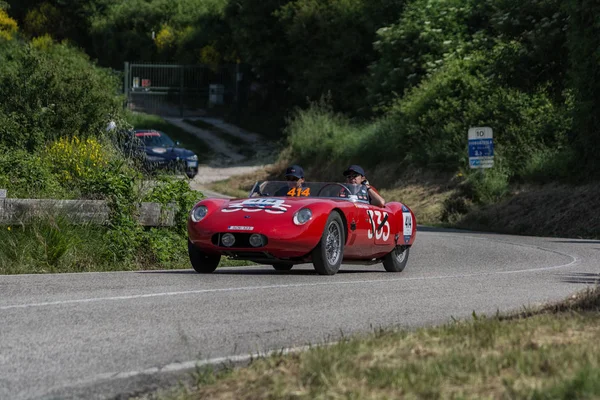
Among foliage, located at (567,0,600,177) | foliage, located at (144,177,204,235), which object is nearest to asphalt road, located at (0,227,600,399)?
foliage, located at (144,177,204,235)

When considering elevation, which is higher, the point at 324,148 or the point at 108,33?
the point at 108,33

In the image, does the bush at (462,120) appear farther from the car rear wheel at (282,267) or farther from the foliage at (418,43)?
the car rear wheel at (282,267)

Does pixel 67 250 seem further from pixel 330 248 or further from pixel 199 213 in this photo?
pixel 330 248

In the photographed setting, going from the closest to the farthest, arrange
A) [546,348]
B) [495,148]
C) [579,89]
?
1. [546,348]
2. [579,89]
3. [495,148]

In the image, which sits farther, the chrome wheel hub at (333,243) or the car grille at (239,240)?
the chrome wheel hub at (333,243)

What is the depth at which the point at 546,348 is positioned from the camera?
22.1 ft

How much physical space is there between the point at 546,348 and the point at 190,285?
18.7 feet

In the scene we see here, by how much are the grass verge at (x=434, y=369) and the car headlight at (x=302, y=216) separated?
Answer: 5999mm

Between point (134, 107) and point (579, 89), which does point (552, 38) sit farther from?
point (134, 107)

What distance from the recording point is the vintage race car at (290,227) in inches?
540

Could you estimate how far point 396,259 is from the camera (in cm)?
1633

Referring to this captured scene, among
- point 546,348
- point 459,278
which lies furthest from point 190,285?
point 546,348

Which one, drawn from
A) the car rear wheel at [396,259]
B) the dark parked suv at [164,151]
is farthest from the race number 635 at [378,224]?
the dark parked suv at [164,151]

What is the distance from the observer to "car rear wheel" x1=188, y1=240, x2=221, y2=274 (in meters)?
14.2
